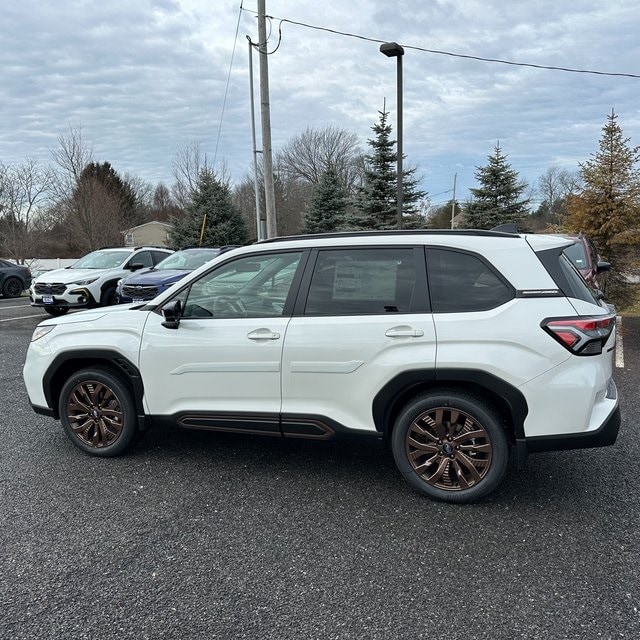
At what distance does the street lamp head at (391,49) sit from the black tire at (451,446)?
10.2 m

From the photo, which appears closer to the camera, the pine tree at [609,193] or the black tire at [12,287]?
the pine tree at [609,193]

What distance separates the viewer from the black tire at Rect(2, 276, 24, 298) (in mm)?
17769

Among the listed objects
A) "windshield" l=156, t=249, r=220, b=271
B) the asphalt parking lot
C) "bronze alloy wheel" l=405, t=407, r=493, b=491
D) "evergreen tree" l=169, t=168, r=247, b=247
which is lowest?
the asphalt parking lot

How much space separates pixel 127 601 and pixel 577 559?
230 centimetres

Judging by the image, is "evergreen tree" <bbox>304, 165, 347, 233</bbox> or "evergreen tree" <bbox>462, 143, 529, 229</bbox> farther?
"evergreen tree" <bbox>304, 165, 347, 233</bbox>

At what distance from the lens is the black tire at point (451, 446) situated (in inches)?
126

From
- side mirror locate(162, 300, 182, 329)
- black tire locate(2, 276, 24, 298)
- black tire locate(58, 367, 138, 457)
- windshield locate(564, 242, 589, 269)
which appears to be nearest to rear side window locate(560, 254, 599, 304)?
side mirror locate(162, 300, 182, 329)

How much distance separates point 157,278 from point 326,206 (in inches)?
820

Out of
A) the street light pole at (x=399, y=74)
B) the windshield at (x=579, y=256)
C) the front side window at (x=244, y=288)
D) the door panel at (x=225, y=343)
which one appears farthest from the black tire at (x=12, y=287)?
the windshield at (x=579, y=256)

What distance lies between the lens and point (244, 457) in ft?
13.5

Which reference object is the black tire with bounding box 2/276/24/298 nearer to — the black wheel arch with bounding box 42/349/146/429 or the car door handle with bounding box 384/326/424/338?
the black wheel arch with bounding box 42/349/146/429

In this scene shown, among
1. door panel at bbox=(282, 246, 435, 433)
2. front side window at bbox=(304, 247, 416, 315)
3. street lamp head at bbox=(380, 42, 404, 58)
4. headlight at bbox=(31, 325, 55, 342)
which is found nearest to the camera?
door panel at bbox=(282, 246, 435, 433)

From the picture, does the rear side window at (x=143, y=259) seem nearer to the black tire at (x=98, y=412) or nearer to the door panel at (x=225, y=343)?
the black tire at (x=98, y=412)

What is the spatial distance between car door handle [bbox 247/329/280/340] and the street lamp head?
9.96 metres
